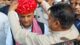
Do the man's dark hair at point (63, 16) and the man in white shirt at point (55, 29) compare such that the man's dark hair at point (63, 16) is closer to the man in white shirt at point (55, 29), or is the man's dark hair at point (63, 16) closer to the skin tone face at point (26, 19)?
the man in white shirt at point (55, 29)

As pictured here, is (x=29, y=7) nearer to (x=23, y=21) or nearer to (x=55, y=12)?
(x=23, y=21)

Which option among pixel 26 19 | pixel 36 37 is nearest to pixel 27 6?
pixel 26 19

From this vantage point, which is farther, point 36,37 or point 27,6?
point 27,6

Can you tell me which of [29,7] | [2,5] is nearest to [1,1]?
[2,5]

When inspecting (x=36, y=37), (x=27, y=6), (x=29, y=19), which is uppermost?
(x=27, y=6)

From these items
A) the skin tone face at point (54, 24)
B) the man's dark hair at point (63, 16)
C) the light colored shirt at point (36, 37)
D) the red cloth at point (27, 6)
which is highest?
the red cloth at point (27, 6)

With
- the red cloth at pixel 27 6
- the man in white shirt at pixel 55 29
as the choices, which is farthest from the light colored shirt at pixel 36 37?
the red cloth at pixel 27 6

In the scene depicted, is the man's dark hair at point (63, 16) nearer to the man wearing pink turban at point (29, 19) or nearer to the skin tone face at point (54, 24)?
the skin tone face at point (54, 24)

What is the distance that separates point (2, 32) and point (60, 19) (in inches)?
46.0

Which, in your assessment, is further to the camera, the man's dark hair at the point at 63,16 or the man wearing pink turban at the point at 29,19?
the man wearing pink turban at the point at 29,19

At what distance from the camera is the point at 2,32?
3113 millimetres

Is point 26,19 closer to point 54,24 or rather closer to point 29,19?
point 29,19

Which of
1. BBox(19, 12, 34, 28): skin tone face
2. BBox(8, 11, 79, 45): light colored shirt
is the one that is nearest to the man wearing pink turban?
BBox(19, 12, 34, 28): skin tone face

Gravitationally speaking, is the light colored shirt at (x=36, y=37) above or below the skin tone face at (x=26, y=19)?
below
